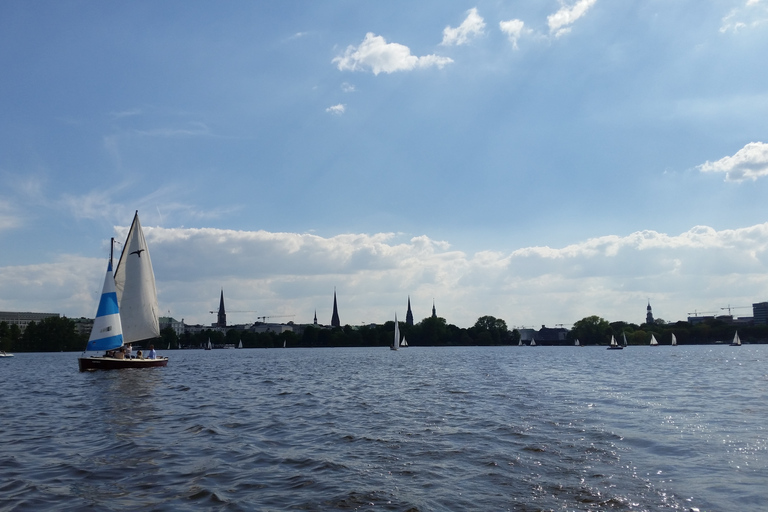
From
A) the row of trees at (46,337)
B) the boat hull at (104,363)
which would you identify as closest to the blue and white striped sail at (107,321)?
the boat hull at (104,363)

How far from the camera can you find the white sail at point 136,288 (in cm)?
5497

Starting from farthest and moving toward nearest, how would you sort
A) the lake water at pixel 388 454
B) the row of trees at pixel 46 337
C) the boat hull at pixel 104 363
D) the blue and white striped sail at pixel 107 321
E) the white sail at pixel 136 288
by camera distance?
the row of trees at pixel 46 337 < the white sail at pixel 136 288 < the blue and white striped sail at pixel 107 321 < the boat hull at pixel 104 363 < the lake water at pixel 388 454

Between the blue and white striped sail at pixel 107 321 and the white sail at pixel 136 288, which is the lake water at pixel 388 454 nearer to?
the blue and white striped sail at pixel 107 321

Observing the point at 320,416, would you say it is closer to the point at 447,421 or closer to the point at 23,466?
the point at 447,421

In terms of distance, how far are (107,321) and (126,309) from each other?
3.96 metres

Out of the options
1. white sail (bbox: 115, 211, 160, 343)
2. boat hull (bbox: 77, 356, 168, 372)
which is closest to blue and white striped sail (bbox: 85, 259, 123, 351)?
boat hull (bbox: 77, 356, 168, 372)

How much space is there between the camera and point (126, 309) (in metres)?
55.0

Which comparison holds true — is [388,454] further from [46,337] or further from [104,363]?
[46,337]

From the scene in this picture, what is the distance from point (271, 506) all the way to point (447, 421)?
12.2 metres

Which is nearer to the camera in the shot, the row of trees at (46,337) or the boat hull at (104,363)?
the boat hull at (104,363)

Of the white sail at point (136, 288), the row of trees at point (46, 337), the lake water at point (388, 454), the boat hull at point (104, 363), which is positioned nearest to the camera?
the lake water at point (388, 454)

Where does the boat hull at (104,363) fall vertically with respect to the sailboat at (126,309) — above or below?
below

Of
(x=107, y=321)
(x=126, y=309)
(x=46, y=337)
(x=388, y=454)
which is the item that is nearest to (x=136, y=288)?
(x=126, y=309)

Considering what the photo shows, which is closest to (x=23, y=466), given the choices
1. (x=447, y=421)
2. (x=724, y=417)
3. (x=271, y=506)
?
(x=271, y=506)
